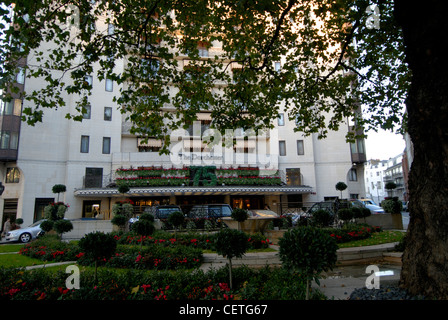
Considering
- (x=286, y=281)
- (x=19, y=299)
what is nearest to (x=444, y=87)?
(x=286, y=281)

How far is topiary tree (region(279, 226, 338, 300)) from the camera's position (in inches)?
164

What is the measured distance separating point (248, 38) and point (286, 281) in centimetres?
954

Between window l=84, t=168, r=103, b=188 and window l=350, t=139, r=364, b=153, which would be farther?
window l=350, t=139, r=364, b=153

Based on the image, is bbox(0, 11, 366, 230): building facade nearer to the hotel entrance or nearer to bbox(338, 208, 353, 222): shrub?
the hotel entrance

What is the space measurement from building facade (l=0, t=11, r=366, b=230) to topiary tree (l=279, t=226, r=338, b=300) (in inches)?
856

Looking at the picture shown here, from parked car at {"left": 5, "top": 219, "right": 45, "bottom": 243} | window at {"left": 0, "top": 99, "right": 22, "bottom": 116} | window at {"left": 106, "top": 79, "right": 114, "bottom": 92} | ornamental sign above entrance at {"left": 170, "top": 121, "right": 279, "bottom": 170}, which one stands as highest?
window at {"left": 106, "top": 79, "right": 114, "bottom": 92}

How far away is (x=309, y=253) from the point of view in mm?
4215

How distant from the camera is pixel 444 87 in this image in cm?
399

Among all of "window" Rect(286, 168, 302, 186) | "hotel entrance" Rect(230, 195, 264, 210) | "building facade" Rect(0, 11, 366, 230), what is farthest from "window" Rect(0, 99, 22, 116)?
"window" Rect(286, 168, 302, 186)

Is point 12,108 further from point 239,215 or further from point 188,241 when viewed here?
point 239,215

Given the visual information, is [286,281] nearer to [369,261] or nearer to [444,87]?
[444,87]

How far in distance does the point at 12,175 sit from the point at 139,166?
1217cm

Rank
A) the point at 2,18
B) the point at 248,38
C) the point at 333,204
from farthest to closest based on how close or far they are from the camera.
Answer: the point at 333,204 → the point at 248,38 → the point at 2,18
